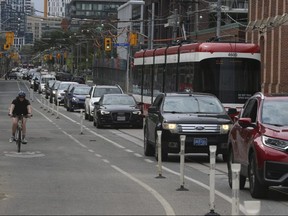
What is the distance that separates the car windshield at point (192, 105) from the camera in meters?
18.9

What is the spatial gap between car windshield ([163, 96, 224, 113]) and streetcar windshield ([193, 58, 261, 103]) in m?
6.68

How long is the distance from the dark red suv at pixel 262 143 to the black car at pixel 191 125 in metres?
4.09

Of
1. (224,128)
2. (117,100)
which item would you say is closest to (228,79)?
(117,100)

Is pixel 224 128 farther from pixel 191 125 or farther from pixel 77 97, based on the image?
pixel 77 97

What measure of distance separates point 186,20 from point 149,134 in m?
61.8

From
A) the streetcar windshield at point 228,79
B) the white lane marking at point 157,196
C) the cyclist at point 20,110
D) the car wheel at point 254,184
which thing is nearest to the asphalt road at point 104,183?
the white lane marking at point 157,196

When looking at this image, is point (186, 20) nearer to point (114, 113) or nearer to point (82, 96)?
point (82, 96)

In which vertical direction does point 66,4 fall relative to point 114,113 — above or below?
above

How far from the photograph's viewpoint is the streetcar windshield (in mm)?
26062

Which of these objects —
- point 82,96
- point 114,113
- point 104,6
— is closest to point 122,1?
point 104,6

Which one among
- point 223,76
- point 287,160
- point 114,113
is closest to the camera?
point 287,160

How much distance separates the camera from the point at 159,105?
63.6 ft

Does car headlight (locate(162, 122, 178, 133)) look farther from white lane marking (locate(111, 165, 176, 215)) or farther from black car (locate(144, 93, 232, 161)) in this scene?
white lane marking (locate(111, 165, 176, 215))

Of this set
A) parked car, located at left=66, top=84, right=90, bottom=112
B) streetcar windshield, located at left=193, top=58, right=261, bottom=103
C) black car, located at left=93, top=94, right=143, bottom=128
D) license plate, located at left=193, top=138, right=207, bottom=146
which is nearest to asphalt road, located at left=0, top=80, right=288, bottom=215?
license plate, located at left=193, top=138, right=207, bottom=146
